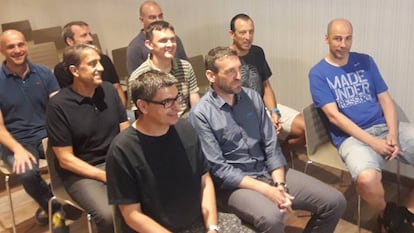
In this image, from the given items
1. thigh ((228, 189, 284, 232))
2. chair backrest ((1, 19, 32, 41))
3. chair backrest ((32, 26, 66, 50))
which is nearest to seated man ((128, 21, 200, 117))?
thigh ((228, 189, 284, 232))

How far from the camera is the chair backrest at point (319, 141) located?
2822mm

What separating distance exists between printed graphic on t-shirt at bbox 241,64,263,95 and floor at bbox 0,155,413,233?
31.6 inches

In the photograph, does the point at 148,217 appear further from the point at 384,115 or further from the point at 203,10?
the point at 203,10

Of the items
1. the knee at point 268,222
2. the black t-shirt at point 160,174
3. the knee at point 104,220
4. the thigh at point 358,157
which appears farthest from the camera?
the thigh at point 358,157

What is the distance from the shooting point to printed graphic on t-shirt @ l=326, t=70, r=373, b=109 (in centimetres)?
288

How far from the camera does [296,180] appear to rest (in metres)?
2.42

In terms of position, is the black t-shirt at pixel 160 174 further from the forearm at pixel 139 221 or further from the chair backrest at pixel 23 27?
the chair backrest at pixel 23 27

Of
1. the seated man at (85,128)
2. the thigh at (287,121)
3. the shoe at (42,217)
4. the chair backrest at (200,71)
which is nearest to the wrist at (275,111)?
the thigh at (287,121)

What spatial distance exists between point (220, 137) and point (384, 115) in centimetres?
114

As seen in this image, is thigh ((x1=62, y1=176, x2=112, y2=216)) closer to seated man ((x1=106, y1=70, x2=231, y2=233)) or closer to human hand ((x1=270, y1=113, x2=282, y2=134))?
seated man ((x1=106, y1=70, x2=231, y2=233))

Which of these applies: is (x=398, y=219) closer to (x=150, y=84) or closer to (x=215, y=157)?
(x=215, y=157)

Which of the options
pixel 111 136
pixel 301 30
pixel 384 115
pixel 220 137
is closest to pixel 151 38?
pixel 111 136

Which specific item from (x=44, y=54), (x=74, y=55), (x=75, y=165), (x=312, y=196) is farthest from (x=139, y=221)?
(x=44, y=54)

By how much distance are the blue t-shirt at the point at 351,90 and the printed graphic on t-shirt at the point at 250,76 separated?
453 mm
